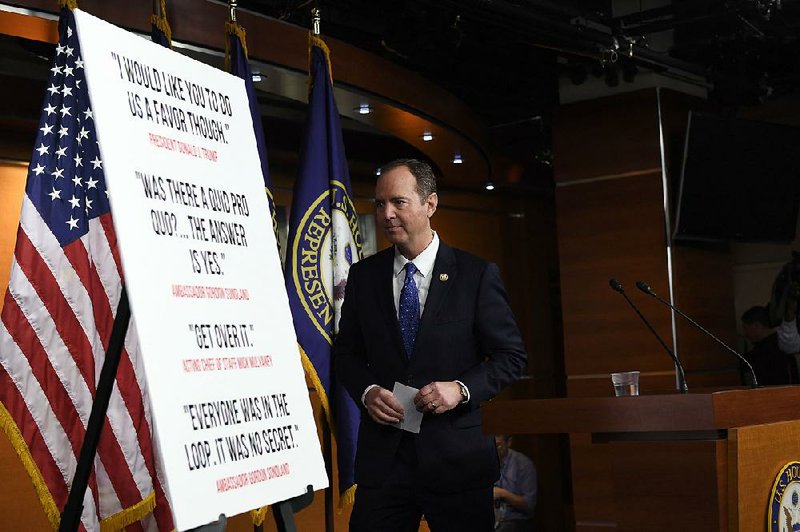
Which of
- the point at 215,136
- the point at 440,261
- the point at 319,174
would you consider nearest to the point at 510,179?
the point at 319,174

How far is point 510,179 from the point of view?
8953mm

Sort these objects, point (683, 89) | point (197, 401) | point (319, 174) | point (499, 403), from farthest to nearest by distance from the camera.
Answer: point (683, 89) < point (319, 174) < point (499, 403) < point (197, 401)

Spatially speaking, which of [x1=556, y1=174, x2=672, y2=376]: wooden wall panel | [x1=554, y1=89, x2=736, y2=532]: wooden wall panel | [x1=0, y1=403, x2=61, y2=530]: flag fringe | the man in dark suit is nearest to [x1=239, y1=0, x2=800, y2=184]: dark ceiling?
[x1=554, y1=89, x2=736, y2=532]: wooden wall panel

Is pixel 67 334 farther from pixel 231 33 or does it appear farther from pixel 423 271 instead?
pixel 231 33

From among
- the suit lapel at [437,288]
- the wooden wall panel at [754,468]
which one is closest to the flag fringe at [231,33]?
the suit lapel at [437,288]

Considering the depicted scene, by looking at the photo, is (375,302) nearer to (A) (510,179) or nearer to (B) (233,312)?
(B) (233,312)

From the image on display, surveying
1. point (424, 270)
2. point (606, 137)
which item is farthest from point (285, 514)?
point (606, 137)

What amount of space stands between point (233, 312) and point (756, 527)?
1711 mm

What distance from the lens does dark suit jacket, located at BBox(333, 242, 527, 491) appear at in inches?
128

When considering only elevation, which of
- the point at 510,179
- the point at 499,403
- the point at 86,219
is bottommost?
the point at 499,403

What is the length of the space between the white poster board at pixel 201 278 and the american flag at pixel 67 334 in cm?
105

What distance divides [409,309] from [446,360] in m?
0.21

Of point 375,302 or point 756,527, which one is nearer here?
point 756,527

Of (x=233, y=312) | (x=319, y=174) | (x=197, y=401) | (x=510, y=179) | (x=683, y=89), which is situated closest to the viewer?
(x=197, y=401)
